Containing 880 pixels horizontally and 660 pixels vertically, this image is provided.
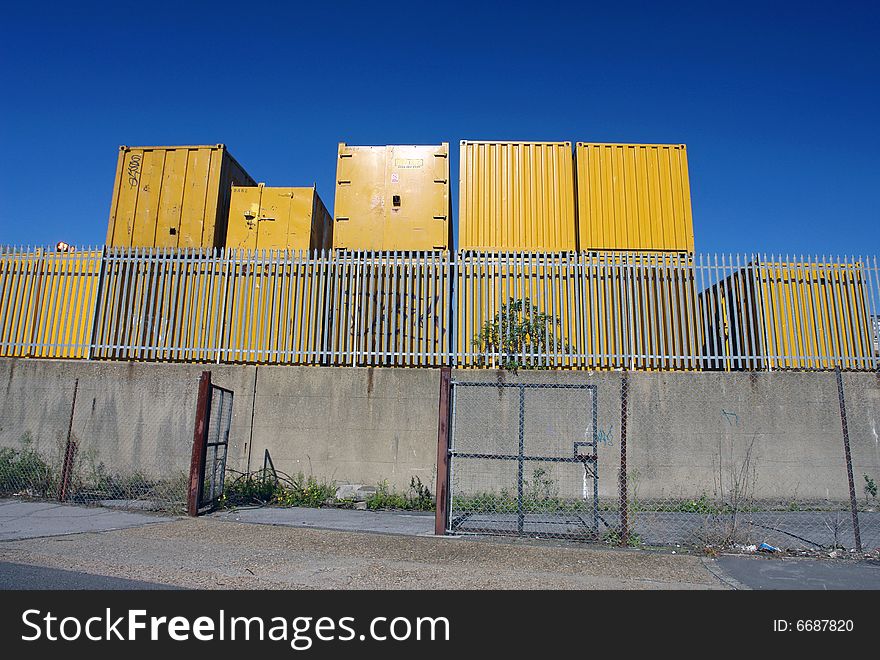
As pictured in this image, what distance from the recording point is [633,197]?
1143 cm

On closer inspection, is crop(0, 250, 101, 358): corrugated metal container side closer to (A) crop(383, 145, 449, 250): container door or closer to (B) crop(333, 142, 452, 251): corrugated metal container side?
(B) crop(333, 142, 452, 251): corrugated metal container side

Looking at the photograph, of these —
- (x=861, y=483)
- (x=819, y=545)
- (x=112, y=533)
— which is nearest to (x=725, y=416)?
(x=861, y=483)

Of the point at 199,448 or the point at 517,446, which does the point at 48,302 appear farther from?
the point at 517,446

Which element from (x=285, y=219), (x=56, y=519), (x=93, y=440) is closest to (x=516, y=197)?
(x=285, y=219)

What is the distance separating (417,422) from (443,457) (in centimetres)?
315

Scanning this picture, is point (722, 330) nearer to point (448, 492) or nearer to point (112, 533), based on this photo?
point (448, 492)

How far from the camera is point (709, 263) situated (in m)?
10.0

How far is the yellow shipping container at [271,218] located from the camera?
37.5 ft

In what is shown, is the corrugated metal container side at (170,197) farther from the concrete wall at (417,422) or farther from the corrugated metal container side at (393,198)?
the concrete wall at (417,422)

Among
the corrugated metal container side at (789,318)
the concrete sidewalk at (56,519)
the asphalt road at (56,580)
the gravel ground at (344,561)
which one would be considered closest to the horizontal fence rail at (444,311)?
the corrugated metal container side at (789,318)

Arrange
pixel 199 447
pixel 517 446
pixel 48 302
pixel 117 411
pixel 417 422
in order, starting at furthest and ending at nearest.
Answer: pixel 48 302 < pixel 117 411 < pixel 417 422 < pixel 517 446 < pixel 199 447

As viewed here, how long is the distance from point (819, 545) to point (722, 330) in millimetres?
4156

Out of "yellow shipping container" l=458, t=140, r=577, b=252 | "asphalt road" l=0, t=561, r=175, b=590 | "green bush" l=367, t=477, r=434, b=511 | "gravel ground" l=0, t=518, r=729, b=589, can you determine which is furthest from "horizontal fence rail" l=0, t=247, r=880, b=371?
"asphalt road" l=0, t=561, r=175, b=590

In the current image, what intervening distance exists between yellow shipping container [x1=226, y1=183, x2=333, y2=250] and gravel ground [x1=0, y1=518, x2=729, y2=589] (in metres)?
5.94
